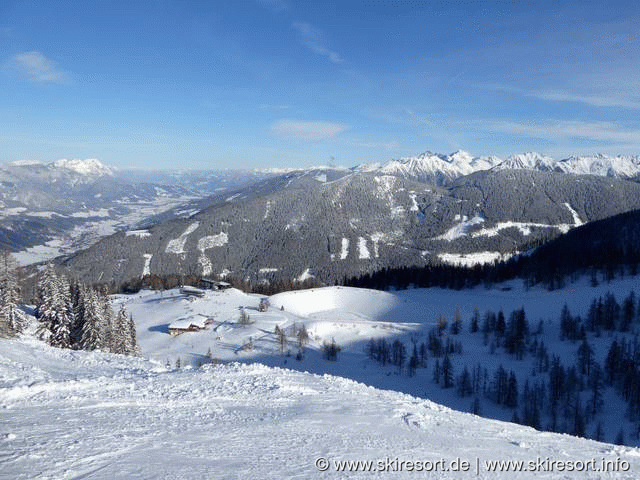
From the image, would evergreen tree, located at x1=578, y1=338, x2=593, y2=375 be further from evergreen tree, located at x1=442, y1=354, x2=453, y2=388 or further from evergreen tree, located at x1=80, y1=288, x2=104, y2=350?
evergreen tree, located at x1=80, y1=288, x2=104, y2=350

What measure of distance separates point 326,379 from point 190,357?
5215 centimetres

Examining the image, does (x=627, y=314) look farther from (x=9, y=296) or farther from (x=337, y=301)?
(x=9, y=296)

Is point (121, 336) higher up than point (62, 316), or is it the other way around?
point (62, 316)

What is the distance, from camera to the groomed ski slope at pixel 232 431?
11.6m

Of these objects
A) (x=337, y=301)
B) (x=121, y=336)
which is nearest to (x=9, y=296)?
(x=121, y=336)

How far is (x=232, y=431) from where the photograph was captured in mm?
14633

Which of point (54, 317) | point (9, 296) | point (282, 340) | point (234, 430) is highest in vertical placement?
point (234, 430)

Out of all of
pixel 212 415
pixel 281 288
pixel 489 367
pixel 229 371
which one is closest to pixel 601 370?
pixel 489 367

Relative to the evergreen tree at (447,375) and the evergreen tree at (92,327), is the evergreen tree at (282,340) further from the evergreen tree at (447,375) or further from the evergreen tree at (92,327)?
the evergreen tree at (92,327)

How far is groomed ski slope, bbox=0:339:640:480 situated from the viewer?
1157 cm

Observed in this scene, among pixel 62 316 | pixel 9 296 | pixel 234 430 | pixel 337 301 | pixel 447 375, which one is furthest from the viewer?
pixel 337 301

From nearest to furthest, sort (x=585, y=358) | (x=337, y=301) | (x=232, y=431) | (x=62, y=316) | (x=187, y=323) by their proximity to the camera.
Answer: (x=232, y=431) < (x=62, y=316) < (x=585, y=358) < (x=187, y=323) < (x=337, y=301)

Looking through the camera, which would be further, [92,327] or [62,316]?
[62,316]

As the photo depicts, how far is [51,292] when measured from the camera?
152 ft
